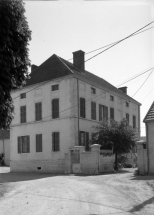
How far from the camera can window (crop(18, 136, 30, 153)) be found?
28.7 meters

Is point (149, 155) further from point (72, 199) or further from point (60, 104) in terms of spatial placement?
point (60, 104)

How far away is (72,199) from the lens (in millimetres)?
9992

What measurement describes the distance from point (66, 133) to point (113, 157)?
463cm

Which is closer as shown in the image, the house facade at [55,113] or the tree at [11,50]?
the tree at [11,50]

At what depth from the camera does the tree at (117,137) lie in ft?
76.7

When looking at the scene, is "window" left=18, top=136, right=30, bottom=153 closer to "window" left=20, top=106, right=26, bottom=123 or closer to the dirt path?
"window" left=20, top=106, right=26, bottom=123

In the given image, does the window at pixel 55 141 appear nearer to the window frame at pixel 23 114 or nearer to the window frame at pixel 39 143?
the window frame at pixel 39 143

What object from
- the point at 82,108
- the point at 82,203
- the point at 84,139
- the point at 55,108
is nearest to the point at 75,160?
the point at 84,139

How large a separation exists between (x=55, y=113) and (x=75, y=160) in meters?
5.41

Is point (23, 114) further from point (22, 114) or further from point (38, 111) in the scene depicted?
point (38, 111)

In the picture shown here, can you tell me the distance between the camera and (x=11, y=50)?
34.1 feet

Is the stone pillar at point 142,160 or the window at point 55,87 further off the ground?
the window at point 55,87

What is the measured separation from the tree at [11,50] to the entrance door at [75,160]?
12.0m

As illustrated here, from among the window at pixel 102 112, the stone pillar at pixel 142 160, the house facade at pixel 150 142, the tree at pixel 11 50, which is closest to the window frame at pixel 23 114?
the window at pixel 102 112
